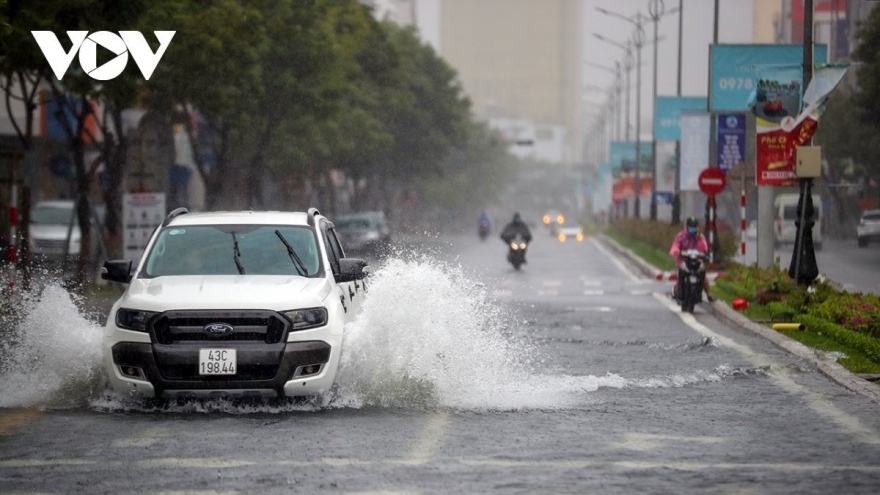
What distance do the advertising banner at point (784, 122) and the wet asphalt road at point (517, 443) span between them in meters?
10.4

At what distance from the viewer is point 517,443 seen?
34.2ft

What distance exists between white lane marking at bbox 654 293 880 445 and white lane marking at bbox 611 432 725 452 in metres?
0.98

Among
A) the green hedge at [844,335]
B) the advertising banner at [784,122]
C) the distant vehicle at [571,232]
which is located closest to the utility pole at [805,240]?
the advertising banner at [784,122]

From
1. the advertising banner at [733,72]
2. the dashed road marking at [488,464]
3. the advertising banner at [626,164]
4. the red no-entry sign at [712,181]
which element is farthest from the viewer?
the advertising banner at [626,164]

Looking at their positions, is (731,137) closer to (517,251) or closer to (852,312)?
(517,251)

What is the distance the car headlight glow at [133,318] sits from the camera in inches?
476

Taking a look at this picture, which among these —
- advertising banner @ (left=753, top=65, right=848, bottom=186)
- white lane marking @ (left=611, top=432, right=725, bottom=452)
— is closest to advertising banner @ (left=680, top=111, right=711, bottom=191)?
advertising banner @ (left=753, top=65, right=848, bottom=186)

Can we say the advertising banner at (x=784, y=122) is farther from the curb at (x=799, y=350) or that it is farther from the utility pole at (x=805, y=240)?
the curb at (x=799, y=350)

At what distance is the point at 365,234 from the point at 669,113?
1103cm

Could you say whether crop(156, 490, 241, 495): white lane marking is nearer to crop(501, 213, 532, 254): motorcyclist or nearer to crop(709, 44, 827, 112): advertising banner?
crop(709, 44, 827, 112): advertising banner

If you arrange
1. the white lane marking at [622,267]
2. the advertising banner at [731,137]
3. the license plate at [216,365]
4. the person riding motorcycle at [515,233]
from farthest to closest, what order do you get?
the person riding motorcycle at [515,233], the white lane marking at [622,267], the advertising banner at [731,137], the license plate at [216,365]

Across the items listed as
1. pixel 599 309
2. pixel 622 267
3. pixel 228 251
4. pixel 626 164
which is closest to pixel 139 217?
pixel 599 309

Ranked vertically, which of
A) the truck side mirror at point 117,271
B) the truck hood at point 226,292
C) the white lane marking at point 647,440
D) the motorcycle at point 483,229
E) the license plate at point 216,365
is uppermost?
the truck side mirror at point 117,271

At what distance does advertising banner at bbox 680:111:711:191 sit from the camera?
150 feet
